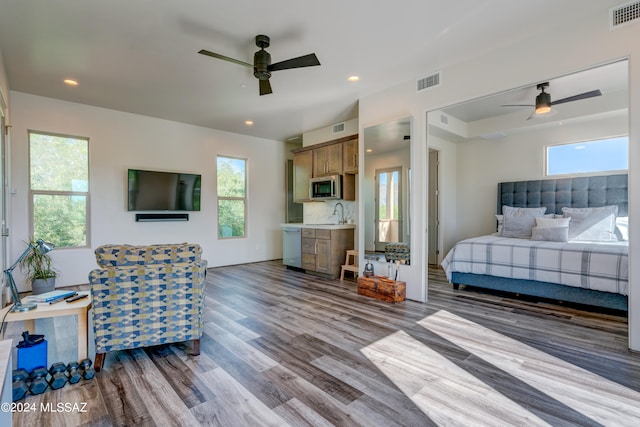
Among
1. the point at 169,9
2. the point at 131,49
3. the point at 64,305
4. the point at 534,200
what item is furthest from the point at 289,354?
the point at 534,200

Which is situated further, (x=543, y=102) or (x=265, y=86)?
(x=543, y=102)

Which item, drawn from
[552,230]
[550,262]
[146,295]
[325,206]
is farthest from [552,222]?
[146,295]

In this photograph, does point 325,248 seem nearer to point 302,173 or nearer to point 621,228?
point 302,173

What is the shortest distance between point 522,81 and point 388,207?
90.5 inches

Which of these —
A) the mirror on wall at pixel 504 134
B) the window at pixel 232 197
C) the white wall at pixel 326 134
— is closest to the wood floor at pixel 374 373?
the mirror on wall at pixel 504 134

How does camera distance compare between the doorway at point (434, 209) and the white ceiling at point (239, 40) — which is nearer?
the white ceiling at point (239, 40)

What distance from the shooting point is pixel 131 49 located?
10.5ft

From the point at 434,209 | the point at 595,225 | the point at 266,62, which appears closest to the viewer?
the point at 266,62

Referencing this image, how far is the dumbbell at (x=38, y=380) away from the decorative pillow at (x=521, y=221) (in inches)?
229

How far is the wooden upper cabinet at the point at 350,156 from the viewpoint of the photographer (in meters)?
5.37

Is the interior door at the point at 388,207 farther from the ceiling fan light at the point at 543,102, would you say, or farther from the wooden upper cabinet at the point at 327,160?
the ceiling fan light at the point at 543,102

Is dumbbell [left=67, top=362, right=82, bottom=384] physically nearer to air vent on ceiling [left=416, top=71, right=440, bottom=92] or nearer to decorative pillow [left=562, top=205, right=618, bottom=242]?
air vent on ceiling [left=416, top=71, right=440, bottom=92]

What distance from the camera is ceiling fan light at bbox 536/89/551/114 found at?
149 inches

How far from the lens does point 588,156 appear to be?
4.95m
